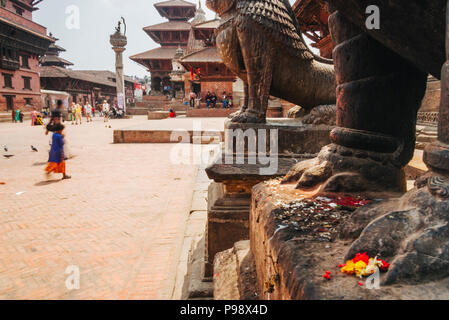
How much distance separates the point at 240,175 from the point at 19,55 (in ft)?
112

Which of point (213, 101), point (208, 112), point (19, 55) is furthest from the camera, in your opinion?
point (19, 55)

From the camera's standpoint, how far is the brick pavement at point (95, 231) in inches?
91.1

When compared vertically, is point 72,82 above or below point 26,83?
above

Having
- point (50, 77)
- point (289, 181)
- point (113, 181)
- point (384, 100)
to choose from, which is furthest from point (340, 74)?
point (50, 77)

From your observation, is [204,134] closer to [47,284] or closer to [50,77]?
[47,284]

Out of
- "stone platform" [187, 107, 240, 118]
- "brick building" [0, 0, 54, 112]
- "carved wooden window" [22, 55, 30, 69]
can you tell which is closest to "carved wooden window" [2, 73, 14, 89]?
"brick building" [0, 0, 54, 112]

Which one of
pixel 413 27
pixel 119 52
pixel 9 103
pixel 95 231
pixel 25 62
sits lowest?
pixel 95 231

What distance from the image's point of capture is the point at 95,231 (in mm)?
3287

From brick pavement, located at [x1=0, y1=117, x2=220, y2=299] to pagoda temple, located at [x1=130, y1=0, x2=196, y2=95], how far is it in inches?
1346

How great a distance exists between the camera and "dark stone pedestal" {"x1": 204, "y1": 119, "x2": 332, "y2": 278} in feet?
7.47

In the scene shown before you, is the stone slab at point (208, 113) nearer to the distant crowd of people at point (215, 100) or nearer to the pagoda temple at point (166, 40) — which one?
the distant crowd of people at point (215, 100)

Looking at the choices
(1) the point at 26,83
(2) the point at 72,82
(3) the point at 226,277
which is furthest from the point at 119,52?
(3) the point at 226,277

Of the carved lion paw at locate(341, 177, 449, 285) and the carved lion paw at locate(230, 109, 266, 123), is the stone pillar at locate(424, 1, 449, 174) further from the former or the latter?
the carved lion paw at locate(230, 109, 266, 123)

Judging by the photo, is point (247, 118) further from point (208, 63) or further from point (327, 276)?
point (208, 63)
